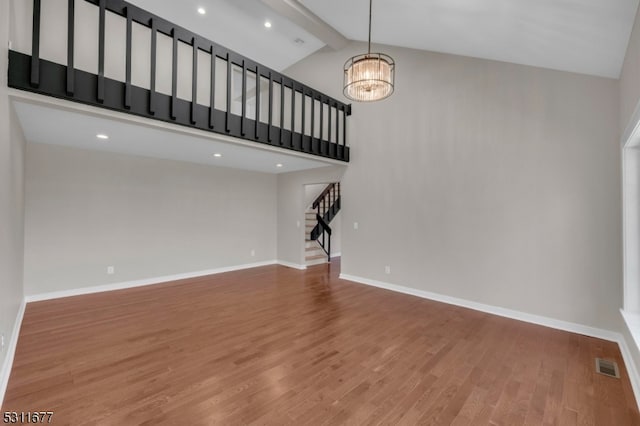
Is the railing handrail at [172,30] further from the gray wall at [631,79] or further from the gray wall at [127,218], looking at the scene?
the gray wall at [631,79]

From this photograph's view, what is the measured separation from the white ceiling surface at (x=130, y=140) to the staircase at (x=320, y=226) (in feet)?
8.00

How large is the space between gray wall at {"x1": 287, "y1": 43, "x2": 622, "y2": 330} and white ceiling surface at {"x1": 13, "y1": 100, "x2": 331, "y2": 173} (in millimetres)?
1717

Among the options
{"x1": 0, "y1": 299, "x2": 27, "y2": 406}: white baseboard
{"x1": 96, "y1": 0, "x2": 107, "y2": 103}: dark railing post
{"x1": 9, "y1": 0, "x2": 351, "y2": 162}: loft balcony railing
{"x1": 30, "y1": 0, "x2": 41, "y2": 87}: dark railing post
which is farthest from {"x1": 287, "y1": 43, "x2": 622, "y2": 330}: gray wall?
{"x1": 0, "y1": 299, "x2": 27, "y2": 406}: white baseboard

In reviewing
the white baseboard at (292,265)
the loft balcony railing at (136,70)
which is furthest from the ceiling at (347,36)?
the white baseboard at (292,265)

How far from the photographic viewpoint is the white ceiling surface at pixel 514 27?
236cm

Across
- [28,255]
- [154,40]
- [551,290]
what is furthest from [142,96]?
[551,290]

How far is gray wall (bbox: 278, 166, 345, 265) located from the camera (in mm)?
6742

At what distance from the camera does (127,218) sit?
5004 millimetres

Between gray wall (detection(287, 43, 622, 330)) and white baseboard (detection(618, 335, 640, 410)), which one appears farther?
gray wall (detection(287, 43, 622, 330))

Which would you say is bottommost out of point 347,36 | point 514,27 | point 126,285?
point 126,285

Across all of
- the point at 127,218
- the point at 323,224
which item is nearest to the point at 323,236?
the point at 323,224

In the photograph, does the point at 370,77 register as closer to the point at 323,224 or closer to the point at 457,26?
the point at 457,26

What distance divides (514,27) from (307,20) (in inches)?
127

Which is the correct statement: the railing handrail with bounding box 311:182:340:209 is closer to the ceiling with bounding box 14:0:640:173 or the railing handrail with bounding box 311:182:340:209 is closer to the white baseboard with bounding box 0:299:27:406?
the ceiling with bounding box 14:0:640:173
